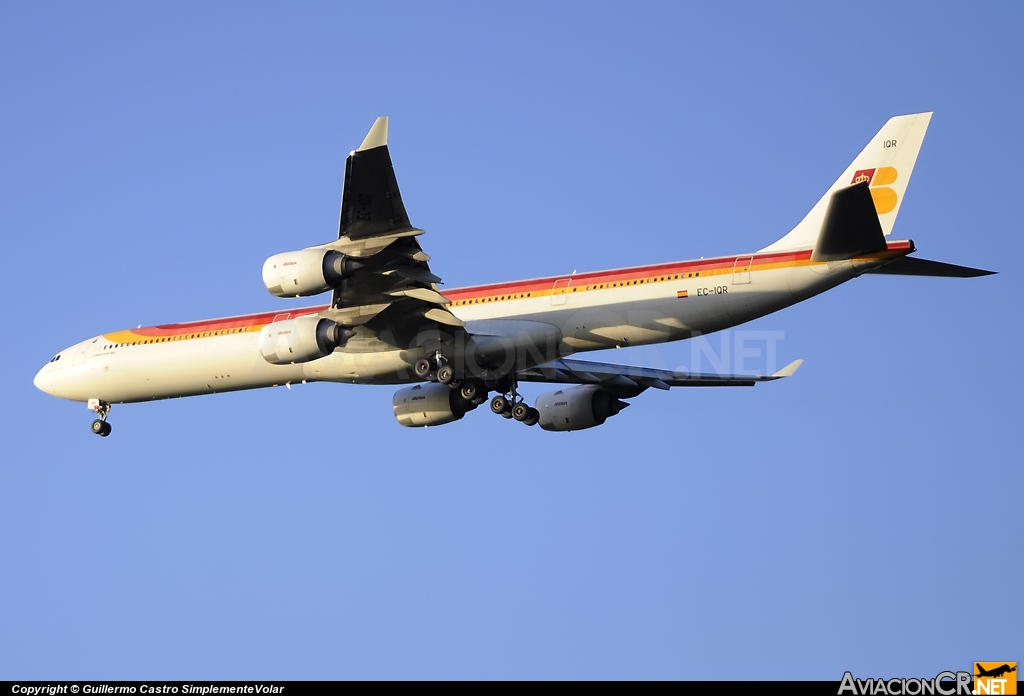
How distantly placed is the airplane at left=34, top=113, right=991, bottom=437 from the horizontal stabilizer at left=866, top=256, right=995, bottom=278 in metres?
0.04

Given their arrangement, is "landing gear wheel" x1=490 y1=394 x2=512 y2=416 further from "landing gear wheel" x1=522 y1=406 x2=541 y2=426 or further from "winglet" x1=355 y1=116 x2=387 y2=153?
"winglet" x1=355 y1=116 x2=387 y2=153

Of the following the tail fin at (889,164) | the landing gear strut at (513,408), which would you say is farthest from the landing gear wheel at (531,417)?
the tail fin at (889,164)

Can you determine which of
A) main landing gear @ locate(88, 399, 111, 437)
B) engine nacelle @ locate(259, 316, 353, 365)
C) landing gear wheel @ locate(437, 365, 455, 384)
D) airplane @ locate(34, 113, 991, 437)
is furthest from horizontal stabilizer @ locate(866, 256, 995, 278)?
main landing gear @ locate(88, 399, 111, 437)

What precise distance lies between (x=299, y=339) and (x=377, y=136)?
5878 mm

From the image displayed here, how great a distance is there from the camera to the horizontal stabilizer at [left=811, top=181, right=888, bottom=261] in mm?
24266

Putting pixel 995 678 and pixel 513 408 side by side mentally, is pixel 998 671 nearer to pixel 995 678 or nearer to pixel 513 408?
pixel 995 678

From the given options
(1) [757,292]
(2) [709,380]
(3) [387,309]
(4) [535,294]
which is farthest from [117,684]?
(2) [709,380]

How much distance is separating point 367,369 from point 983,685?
598 inches

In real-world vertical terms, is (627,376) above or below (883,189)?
below

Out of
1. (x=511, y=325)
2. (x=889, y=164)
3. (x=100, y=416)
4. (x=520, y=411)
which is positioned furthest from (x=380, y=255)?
(x=100, y=416)

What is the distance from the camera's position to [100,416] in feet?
115

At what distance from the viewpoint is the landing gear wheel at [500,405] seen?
31.2m

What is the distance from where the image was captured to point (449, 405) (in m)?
32.2

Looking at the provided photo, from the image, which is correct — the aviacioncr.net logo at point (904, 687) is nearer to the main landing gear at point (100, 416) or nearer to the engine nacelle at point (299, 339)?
the engine nacelle at point (299, 339)
